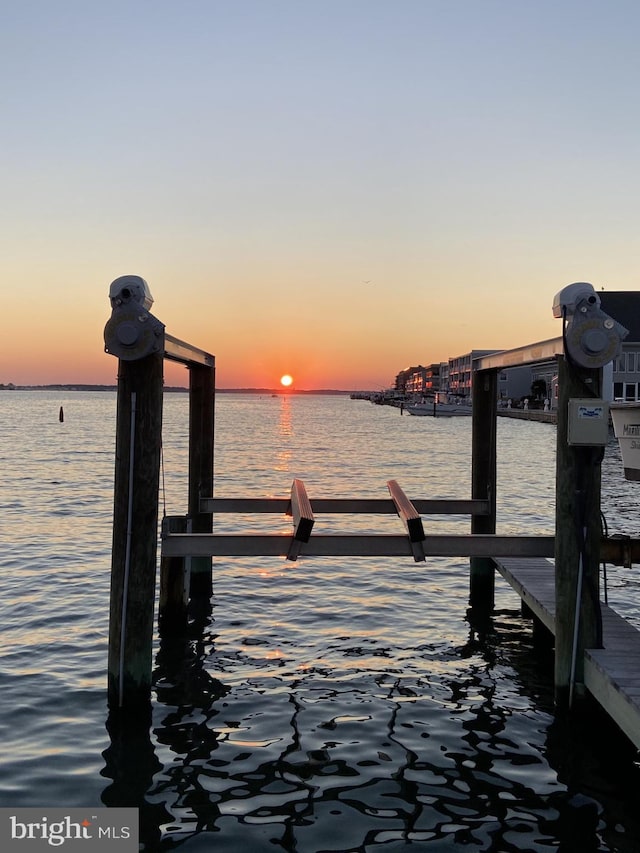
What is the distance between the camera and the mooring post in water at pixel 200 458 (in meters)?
11.3

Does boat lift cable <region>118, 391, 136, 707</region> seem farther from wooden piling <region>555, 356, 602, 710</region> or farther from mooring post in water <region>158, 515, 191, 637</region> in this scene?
wooden piling <region>555, 356, 602, 710</region>

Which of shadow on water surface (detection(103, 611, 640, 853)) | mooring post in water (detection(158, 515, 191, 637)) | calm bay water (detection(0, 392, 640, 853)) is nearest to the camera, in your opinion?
shadow on water surface (detection(103, 611, 640, 853))

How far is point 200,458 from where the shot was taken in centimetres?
1158

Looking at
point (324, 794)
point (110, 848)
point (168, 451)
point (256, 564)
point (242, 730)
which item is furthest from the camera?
point (168, 451)

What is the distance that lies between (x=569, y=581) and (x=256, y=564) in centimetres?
929

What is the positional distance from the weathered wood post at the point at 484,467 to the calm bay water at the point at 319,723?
0.46 m

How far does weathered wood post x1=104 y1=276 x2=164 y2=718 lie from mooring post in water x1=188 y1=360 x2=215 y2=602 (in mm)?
3960

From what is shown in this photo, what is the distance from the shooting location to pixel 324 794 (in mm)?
6035

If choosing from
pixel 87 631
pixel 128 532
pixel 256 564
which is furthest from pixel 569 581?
pixel 256 564

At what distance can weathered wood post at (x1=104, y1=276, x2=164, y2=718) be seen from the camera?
6.93 m

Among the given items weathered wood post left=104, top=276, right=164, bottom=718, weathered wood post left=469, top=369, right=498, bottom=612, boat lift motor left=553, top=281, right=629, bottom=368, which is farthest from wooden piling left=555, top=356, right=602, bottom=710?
weathered wood post left=469, top=369, right=498, bottom=612

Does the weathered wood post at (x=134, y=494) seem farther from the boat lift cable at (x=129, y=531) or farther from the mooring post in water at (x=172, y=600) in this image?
the mooring post in water at (x=172, y=600)

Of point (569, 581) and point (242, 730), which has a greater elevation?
point (569, 581)

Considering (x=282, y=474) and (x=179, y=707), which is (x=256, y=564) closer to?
(x=179, y=707)
